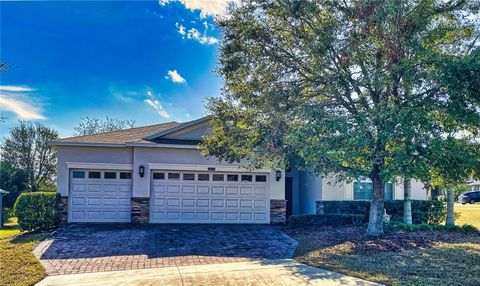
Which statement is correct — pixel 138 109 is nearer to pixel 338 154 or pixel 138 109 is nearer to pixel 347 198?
pixel 347 198

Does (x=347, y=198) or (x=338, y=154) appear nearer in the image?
(x=338, y=154)

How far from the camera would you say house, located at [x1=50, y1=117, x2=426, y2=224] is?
48.2 ft

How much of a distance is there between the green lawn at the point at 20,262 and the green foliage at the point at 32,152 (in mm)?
20530

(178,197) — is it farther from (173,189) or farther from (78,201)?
(78,201)

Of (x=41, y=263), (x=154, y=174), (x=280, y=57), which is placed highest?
(x=280, y=57)

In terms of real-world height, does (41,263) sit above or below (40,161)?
below

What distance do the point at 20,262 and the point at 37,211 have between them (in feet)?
15.4

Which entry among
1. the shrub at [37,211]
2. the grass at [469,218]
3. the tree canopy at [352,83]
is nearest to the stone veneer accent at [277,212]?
the tree canopy at [352,83]

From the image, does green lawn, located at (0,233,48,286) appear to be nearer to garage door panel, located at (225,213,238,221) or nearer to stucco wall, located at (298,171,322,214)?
garage door panel, located at (225,213,238,221)

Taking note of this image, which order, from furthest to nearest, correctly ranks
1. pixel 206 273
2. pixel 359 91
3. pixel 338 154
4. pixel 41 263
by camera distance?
1. pixel 359 91
2. pixel 338 154
3. pixel 41 263
4. pixel 206 273

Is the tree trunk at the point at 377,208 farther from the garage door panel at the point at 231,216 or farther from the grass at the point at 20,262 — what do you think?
the grass at the point at 20,262

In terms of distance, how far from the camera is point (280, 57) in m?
11.5

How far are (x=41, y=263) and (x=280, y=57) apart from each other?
8535 millimetres

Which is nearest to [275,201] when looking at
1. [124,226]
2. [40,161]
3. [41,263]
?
[124,226]
